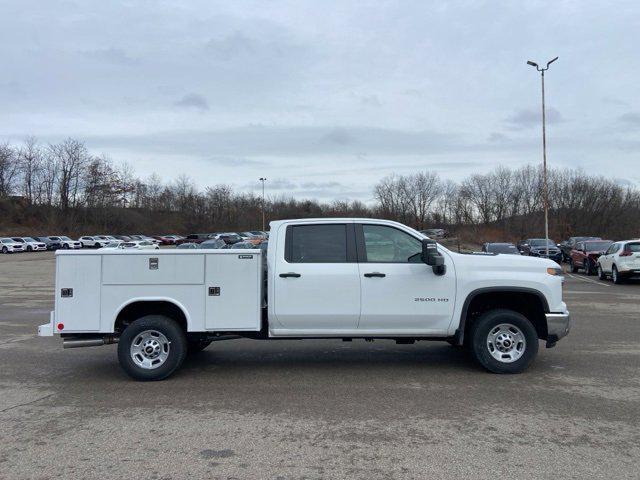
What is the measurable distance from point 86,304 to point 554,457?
18.1ft

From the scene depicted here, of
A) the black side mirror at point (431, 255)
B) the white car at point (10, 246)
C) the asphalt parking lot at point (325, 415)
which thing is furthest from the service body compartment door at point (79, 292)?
the white car at point (10, 246)

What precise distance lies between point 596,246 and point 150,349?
26094 mm

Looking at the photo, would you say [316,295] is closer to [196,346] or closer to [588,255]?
[196,346]

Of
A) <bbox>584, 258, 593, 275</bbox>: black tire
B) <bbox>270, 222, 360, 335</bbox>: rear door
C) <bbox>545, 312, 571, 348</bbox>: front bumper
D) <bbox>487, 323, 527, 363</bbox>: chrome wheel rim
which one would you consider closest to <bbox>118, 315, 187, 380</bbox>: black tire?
<bbox>270, 222, 360, 335</bbox>: rear door

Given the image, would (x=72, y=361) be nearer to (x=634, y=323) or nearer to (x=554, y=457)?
(x=554, y=457)

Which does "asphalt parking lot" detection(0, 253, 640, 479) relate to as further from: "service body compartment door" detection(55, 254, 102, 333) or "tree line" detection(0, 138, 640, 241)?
"tree line" detection(0, 138, 640, 241)

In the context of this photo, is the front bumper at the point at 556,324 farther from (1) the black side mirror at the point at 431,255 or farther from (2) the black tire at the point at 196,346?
(2) the black tire at the point at 196,346

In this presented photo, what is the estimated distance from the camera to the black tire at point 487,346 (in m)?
7.04

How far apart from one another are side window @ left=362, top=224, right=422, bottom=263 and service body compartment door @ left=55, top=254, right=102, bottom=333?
3452 millimetres

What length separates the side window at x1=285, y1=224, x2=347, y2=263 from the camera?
23.4 ft

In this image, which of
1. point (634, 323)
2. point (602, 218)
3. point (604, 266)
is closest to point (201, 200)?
point (602, 218)

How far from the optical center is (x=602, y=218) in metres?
70.0

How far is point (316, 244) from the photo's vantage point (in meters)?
7.20

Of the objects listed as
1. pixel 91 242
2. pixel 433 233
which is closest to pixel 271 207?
pixel 91 242
